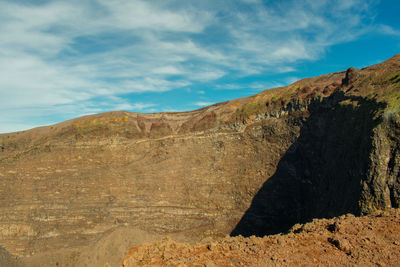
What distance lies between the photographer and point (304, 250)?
603cm

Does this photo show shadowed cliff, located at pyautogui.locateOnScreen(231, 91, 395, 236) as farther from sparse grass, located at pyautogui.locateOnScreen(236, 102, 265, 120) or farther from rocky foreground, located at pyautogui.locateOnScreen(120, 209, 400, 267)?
sparse grass, located at pyautogui.locateOnScreen(236, 102, 265, 120)

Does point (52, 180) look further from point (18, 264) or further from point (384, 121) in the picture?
point (384, 121)

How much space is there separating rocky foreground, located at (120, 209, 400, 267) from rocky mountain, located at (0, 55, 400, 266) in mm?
7023

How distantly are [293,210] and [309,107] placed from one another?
28.6 feet

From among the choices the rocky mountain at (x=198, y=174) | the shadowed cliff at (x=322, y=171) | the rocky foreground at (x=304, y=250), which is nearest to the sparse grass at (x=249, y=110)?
the rocky mountain at (x=198, y=174)

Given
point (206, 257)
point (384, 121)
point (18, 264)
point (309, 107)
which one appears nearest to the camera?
point (206, 257)

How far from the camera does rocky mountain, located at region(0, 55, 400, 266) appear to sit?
1770cm

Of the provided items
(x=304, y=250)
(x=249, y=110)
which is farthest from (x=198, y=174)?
(x=304, y=250)

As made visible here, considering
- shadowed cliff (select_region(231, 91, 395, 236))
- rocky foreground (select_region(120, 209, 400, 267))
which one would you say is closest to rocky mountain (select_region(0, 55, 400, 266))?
shadowed cliff (select_region(231, 91, 395, 236))

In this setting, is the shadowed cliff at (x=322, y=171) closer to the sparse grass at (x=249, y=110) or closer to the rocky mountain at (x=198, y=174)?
the rocky mountain at (x=198, y=174)

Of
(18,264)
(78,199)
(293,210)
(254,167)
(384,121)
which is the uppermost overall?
(384,121)

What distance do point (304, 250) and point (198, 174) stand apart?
53.7ft

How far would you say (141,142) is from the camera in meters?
25.7

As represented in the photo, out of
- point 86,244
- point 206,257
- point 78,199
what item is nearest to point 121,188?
point 78,199
